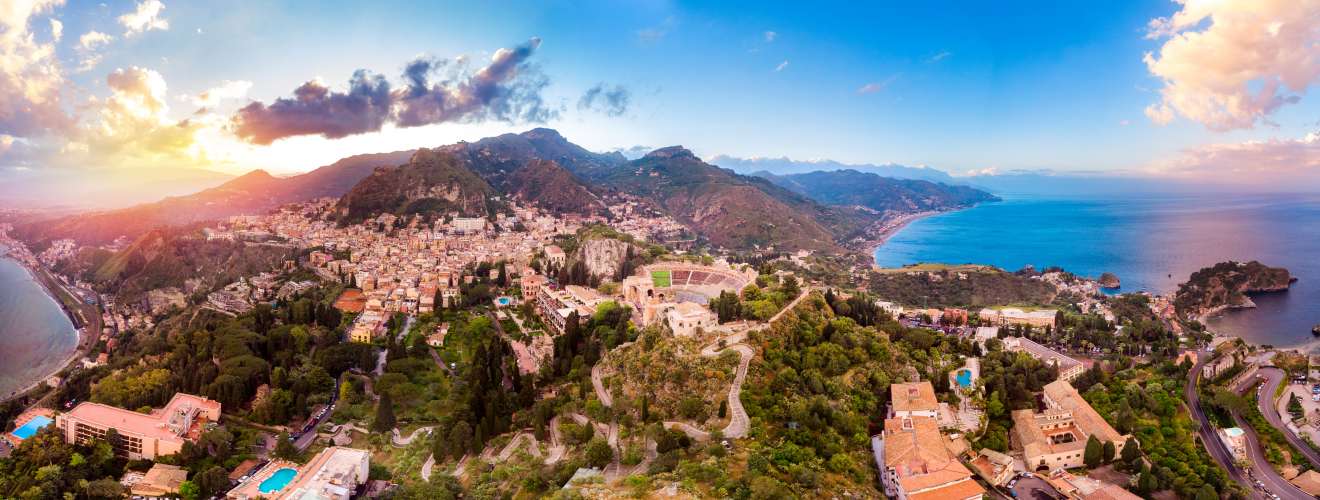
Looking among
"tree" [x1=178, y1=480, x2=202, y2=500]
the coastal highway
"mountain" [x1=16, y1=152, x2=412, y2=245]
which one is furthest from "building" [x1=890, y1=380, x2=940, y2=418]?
"mountain" [x1=16, y1=152, x2=412, y2=245]

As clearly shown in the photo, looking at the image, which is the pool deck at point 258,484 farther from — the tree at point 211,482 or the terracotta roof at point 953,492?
the terracotta roof at point 953,492

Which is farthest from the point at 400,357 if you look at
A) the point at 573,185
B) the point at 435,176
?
the point at 573,185

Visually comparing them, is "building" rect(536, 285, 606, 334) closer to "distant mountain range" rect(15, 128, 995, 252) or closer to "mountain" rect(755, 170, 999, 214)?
"distant mountain range" rect(15, 128, 995, 252)

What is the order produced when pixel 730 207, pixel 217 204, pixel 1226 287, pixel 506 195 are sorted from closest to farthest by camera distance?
pixel 1226 287 → pixel 506 195 → pixel 217 204 → pixel 730 207

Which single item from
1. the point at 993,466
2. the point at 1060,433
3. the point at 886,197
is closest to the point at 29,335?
the point at 993,466

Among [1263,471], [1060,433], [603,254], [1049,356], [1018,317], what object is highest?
[603,254]

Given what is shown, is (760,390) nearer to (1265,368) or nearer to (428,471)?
(428,471)

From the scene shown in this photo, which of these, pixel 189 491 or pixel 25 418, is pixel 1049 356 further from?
pixel 25 418
